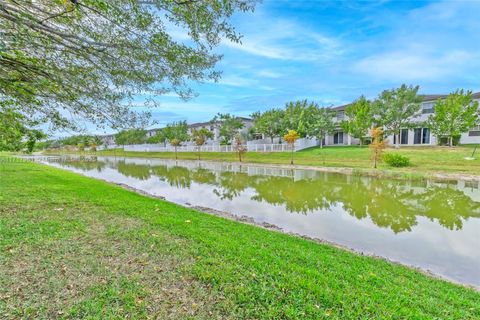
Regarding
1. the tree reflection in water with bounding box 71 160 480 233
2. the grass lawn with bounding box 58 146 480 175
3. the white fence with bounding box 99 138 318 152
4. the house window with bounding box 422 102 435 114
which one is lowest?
the tree reflection in water with bounding box 71 160 480 233

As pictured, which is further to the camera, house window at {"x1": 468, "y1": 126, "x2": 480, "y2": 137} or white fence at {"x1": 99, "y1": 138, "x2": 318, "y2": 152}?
white fence at {"x1": 99, "y1": 138, "x2": 318, "y2": 152}

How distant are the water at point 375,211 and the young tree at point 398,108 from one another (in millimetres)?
15566

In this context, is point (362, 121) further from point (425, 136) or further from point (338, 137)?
point (338, 137)

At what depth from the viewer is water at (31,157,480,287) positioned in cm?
612

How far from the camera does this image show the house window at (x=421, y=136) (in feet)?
97.4

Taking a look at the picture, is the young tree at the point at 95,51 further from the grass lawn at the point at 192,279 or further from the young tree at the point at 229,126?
the young tree at the point at 229,126

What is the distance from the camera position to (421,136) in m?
30.0

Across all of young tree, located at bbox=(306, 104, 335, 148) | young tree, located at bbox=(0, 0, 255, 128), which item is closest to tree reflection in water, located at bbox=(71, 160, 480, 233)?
young tree, located at bbox=(0, 0, 255, 128)

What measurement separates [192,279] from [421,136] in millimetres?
35052

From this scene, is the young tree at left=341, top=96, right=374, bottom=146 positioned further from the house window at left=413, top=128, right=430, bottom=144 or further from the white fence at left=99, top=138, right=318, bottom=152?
the white fence at left=99, top=138, right=318, bottom=152

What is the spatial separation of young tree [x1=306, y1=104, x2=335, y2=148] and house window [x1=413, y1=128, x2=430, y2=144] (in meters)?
9.54

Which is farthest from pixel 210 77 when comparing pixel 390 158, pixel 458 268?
pixel 390 158

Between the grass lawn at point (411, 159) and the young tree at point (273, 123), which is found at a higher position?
the young tree at point (273, 123)

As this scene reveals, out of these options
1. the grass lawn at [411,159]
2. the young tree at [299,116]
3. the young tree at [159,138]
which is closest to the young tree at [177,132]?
the young tree at [159,138]
